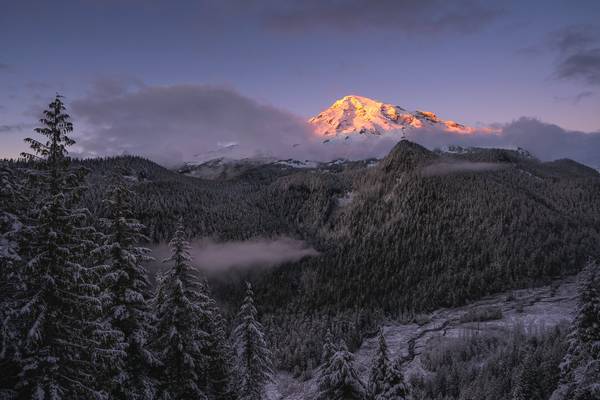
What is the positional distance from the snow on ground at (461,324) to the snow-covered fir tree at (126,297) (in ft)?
250

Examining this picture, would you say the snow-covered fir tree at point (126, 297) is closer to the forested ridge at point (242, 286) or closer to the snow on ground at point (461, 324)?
the forested ridge at point (242, 286)

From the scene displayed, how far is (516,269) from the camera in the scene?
166 meters

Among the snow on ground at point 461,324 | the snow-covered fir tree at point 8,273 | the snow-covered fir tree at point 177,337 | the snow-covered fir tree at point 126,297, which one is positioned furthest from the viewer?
the snow on ground at point 461,324

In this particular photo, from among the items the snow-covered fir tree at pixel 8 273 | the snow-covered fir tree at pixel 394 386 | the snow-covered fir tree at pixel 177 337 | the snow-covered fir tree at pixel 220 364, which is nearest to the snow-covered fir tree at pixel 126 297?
the snow-covered fir tree at pixel 177 337

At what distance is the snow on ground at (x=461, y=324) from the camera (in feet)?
339

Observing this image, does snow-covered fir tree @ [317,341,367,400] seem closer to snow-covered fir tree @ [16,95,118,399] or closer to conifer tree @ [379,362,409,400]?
conifer tree @ [379,362,409,400]

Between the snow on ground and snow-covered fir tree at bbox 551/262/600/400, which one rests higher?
snow-covered fir tree at bbox 551/262/600/400

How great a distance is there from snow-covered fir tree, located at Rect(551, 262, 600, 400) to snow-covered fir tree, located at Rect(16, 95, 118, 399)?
83.6 ft

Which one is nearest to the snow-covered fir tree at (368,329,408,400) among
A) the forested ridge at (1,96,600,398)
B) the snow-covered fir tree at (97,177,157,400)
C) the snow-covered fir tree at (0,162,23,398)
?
the forested ridge at (1,96,600,398)

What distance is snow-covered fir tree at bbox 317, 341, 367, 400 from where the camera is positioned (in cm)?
2380

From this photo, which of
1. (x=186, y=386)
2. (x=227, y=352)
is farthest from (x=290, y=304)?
(x=186, y=386)

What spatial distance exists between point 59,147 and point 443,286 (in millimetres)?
163710

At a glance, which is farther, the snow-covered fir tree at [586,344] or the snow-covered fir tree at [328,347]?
the snow-covered fir tree at [328,347]

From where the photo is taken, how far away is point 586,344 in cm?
2400
